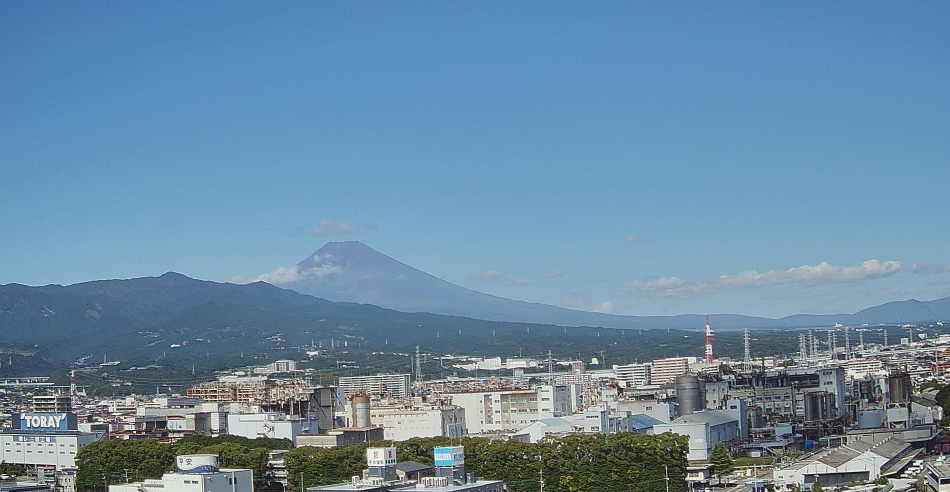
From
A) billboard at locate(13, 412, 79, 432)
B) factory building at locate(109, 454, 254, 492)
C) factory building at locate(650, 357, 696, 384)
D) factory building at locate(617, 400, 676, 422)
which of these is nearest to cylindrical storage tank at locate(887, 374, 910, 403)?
factory building at locate(617, 400, 676, 422)

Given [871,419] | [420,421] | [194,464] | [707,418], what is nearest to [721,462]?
[707,418]

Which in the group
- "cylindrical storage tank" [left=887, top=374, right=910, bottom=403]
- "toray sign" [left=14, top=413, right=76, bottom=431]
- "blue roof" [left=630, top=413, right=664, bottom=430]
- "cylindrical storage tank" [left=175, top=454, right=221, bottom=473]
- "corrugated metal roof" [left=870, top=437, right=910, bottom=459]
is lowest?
"corrugated metal roof" [left=870, top=437, right=910, bottom=459]

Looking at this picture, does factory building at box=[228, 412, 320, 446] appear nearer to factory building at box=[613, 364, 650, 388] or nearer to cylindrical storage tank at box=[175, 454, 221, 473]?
cylindrical storage tank at box=[175, 454, 221, 473]

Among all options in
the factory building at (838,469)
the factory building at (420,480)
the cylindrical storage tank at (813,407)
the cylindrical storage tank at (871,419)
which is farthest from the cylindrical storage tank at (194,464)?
the cylindrical storage tank at (813,407)

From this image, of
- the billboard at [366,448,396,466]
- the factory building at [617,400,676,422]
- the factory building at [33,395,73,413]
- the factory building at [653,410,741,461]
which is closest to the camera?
the billboard at [366,448,396,466]

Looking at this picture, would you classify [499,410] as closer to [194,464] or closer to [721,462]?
[721,462]

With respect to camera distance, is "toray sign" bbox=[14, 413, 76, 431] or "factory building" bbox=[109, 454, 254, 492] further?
"toray sign" bbox=[14, 413, 76, 431]

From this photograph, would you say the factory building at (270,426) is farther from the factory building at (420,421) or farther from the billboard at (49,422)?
the billboard at (49,422)
